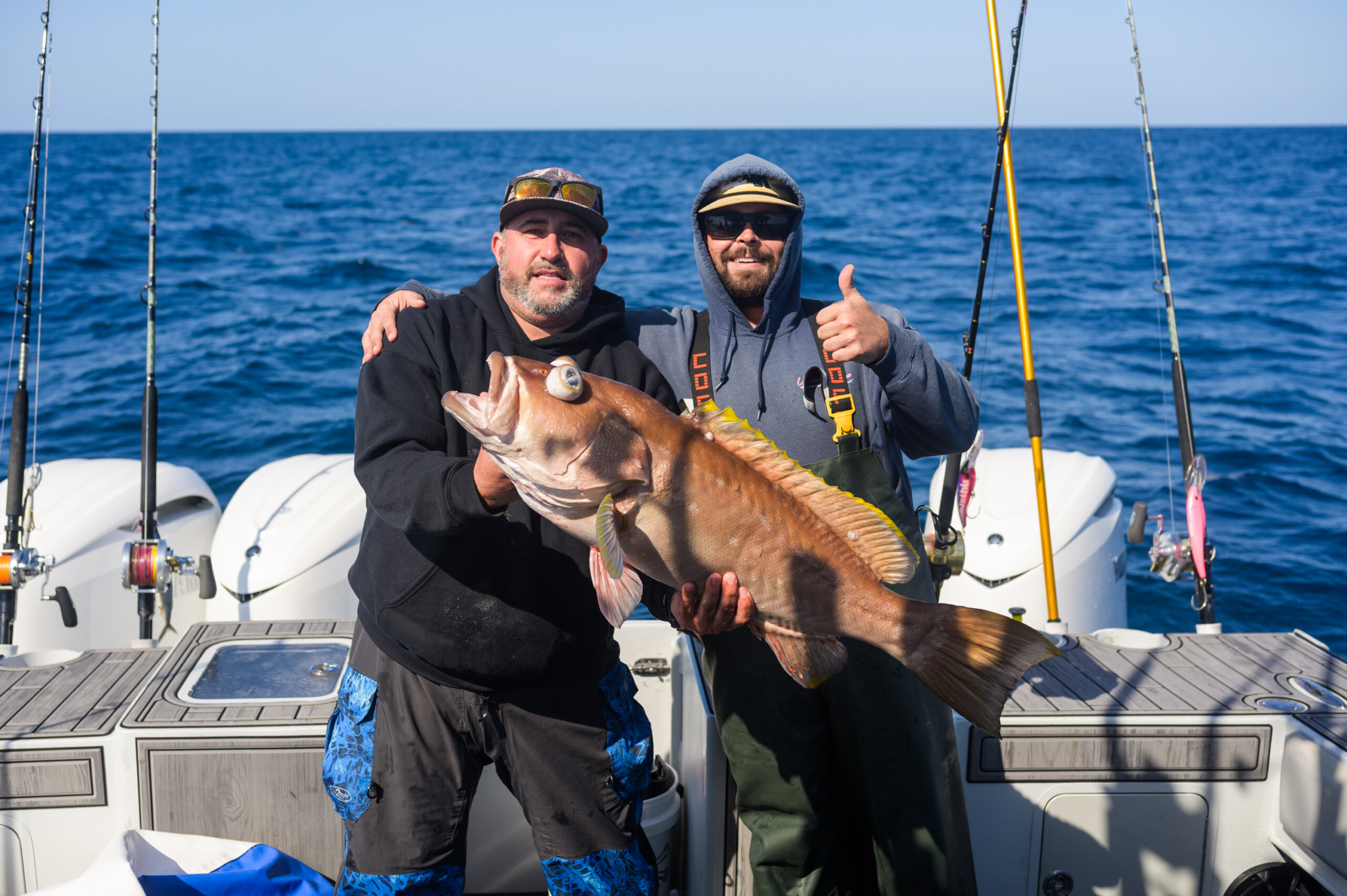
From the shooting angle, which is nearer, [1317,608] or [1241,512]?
[1317,608]

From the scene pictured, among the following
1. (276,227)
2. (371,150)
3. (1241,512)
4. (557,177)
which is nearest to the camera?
(557,177)

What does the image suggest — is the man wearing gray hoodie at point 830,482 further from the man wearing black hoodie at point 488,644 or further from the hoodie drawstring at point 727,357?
the man wearing black hoodie at point 488,644

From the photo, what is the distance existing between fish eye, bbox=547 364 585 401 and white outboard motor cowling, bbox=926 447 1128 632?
11.1 feet

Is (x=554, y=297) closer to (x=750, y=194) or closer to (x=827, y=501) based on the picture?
(x=750, y=194)

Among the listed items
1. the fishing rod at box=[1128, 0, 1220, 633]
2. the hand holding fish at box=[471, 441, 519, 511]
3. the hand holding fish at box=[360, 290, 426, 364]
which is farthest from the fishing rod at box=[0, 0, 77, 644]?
the fishing rod at box=[1128, 0, 1220, 633]

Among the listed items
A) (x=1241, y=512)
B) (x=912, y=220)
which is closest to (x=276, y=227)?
(x=912, y=220)

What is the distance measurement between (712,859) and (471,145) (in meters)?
79.0

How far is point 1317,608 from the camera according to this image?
808cm

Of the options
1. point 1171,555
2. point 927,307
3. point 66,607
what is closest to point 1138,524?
point 1171,555

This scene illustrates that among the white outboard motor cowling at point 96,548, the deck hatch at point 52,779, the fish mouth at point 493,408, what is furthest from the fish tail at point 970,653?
the white outboard motor cowling at point 96,548

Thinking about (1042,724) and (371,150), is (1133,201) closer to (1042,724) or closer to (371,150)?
(1042,724)

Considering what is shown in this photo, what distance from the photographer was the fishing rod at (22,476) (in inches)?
158

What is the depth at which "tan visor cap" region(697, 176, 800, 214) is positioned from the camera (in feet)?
9.55

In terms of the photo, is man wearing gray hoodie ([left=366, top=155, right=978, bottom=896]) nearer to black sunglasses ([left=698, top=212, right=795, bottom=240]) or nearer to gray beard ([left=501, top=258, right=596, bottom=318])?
black sunglasses ([left=698, top=212, right=795, bottom=240])
